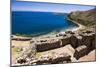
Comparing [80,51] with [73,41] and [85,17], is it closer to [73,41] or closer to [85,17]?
[73,41]

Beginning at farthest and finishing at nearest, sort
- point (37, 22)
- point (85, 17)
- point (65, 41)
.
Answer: point (85, 17), point (65, 41), point (37, 22)

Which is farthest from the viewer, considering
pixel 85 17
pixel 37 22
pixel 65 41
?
pixel 85 17

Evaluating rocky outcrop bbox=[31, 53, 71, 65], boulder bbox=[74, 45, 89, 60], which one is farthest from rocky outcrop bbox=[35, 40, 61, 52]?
boulder bbox=[74, 45, 89, 60]

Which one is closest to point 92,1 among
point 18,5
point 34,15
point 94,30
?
point 94,30

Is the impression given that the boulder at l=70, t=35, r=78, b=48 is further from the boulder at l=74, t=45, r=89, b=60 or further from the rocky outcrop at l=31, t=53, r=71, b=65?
the rocky outcrop at l=31, t=53, r=71, b=65

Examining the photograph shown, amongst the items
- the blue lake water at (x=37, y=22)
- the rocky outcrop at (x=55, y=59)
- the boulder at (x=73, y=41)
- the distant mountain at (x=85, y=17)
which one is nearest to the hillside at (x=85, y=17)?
the distant mountain at (x=85, y=17)

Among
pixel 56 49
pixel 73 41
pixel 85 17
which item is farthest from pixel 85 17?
pixel 56 49
